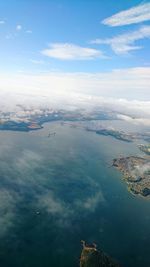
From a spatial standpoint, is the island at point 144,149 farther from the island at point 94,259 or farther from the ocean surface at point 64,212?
the island at point 94,259

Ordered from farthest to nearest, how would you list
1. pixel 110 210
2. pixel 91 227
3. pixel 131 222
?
pixel 110 210 < pixel 131 222 < pixel 91 227

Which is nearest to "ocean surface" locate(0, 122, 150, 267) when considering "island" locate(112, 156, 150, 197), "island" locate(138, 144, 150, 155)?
"island" locate(112, 156, 150, 197)

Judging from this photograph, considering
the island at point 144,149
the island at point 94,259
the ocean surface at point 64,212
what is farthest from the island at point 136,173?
the island at point 94,259

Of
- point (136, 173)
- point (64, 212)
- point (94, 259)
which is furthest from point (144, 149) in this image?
point (94, 259)

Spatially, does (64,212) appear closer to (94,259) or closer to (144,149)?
(94,259)

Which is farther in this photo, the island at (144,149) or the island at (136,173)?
the island at (144,149)

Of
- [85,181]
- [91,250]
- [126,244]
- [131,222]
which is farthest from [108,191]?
[91,250]

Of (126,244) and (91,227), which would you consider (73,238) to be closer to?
(91,227)
